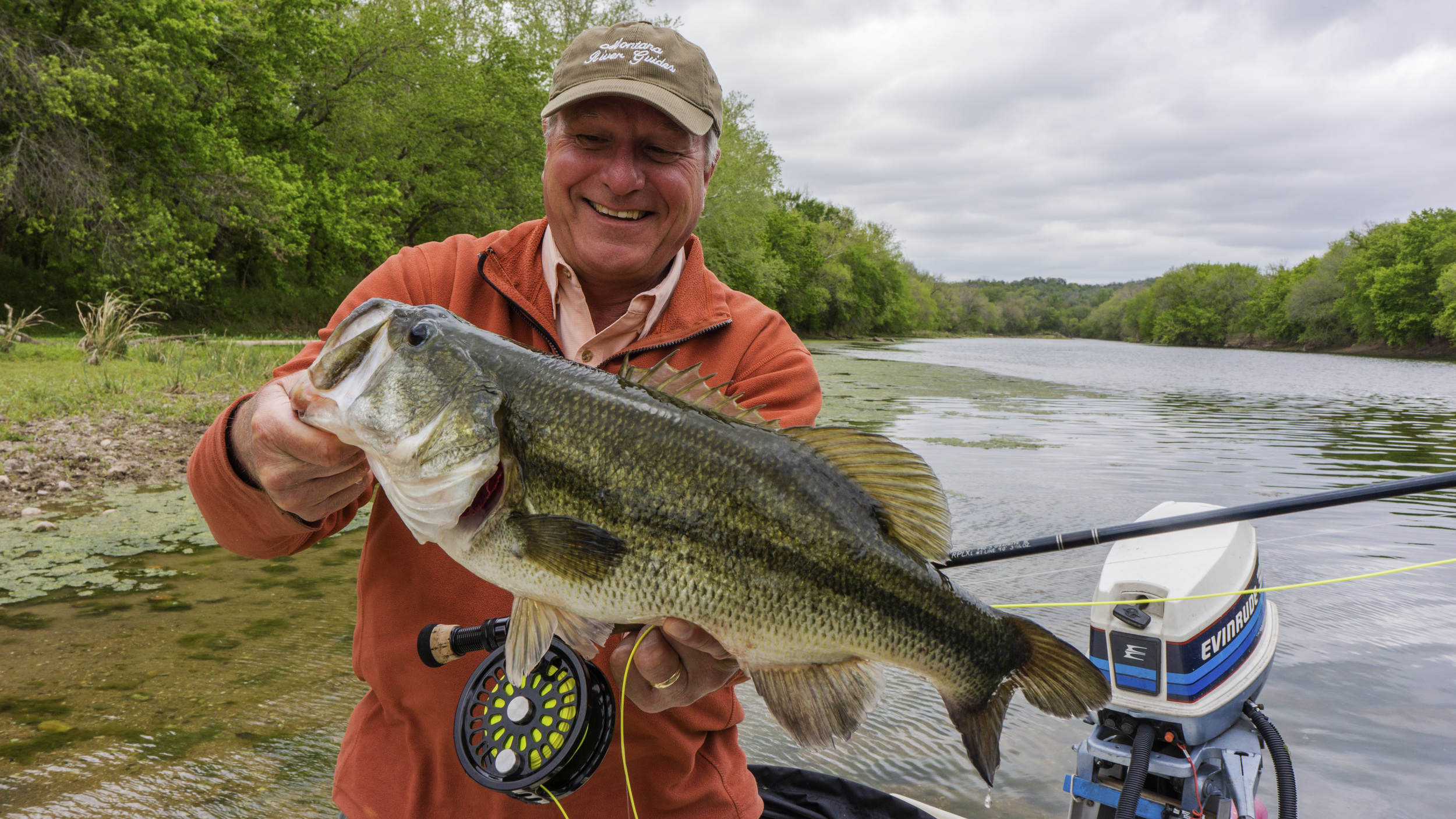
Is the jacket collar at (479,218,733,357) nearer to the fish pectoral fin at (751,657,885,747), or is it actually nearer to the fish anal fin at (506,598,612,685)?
the fish anal fin at (506,598,612,685)

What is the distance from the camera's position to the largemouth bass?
176 centimetres

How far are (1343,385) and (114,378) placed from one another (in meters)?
37.7

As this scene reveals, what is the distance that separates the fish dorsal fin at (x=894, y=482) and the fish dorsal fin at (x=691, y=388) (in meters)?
0.11

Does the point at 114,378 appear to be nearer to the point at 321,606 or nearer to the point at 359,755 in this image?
the point at 321,606

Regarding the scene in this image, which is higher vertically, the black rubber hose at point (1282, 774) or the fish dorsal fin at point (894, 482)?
the fish dorsal fin at point (894, 482)

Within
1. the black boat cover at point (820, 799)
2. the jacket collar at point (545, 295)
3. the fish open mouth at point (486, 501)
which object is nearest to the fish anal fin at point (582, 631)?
the fish open mouth at point (486, 501)

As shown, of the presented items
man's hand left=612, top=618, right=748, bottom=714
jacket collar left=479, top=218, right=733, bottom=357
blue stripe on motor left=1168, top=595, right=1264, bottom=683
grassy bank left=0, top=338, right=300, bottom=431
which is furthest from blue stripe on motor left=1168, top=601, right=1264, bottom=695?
grassy bank left=0, top=338, right=300, bottom=431

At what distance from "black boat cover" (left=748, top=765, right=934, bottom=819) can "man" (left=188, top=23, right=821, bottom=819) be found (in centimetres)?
87

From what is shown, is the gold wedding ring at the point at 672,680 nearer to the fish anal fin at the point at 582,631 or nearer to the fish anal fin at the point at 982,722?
the fish anal fin at the point at 582,631

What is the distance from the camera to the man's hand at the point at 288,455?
1697mm

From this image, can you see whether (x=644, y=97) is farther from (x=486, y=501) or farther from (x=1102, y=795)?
(x=1102, y=795)

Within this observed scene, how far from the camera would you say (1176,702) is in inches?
114

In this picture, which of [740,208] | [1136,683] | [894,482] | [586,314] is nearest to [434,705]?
[586,314]

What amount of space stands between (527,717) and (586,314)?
1.14 metres
